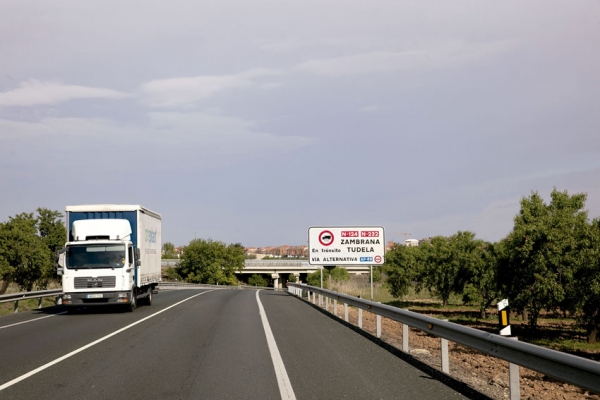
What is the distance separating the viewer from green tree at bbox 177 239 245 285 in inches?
5522

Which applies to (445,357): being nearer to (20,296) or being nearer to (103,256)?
(103,256)

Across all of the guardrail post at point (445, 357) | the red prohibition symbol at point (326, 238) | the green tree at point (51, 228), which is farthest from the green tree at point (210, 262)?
the guardrail post at point (445, 357)

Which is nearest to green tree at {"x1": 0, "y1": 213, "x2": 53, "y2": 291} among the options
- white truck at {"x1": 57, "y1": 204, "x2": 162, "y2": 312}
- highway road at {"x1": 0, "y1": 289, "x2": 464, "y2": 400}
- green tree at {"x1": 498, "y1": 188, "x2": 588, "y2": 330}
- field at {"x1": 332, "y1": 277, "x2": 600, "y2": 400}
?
field at {"x1": 332, "y1": 277, "x2": 600, "y2": 400}

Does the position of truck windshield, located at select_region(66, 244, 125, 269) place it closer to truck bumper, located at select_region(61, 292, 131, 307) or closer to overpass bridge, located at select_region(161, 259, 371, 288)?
truck bumper, located at select_region(61, 292, 131, 307)

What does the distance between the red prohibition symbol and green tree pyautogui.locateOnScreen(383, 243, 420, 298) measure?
4431 cm

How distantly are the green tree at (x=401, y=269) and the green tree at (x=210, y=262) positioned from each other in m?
65.3

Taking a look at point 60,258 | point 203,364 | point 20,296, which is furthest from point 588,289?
point 203,364

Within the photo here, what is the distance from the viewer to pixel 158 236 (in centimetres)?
2955

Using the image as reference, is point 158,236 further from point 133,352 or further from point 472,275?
point 472,275

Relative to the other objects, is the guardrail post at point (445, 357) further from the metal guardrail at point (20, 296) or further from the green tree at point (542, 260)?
the green tree at point (542, 260)

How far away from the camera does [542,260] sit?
3803 cm

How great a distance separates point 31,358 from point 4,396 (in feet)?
12.3

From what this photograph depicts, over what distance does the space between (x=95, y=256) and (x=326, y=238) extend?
50.4 ft

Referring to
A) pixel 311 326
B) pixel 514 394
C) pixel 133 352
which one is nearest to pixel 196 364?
pixel 133 352
